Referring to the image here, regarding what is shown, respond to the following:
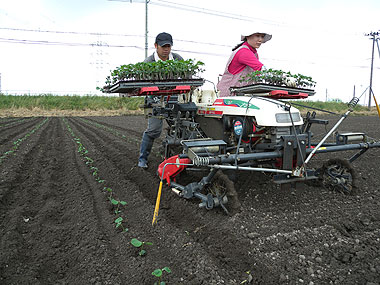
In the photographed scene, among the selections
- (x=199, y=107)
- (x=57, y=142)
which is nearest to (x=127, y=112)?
(x=57, y=142)

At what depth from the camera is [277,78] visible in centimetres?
405

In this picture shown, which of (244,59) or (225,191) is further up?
(244,59)

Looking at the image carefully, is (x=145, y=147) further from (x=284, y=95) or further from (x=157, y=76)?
(x=284, y=95)

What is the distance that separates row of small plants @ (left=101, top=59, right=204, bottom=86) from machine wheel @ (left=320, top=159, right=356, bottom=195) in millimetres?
2297

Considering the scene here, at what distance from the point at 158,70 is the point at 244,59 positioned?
1272 mm

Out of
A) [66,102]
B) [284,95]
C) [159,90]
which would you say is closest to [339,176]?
[284,95]

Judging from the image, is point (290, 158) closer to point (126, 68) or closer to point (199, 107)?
point (199, 107)

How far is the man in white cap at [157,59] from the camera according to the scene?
4957 millimetres

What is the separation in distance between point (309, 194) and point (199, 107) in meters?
2.13

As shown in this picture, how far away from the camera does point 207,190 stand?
12.6 feet

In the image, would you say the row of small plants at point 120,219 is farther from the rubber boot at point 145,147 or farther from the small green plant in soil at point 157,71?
the small green plant in soil at point 157,71

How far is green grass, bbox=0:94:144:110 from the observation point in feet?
95.6

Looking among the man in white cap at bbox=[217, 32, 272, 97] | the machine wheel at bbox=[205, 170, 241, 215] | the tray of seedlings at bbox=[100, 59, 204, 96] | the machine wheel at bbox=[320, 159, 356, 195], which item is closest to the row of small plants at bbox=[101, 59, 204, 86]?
the tray of seedlings at bbox=[100, 59, 204, 96]

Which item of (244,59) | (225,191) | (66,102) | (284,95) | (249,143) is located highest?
(66,102)
